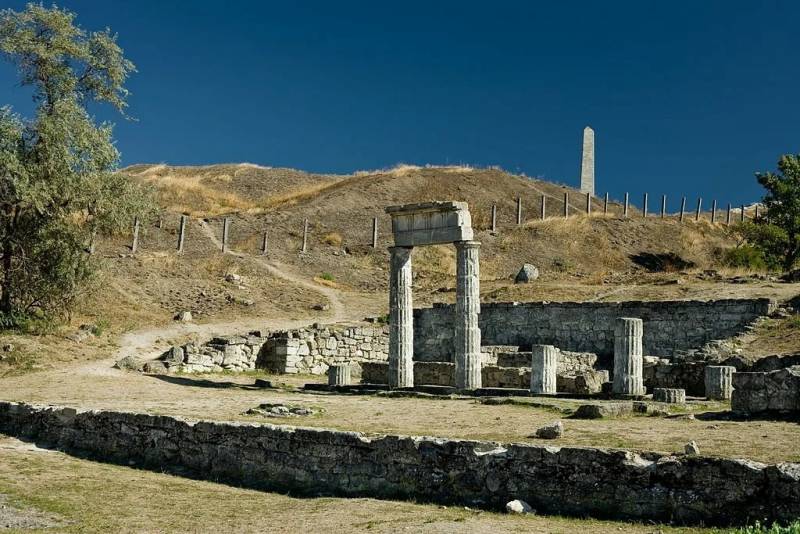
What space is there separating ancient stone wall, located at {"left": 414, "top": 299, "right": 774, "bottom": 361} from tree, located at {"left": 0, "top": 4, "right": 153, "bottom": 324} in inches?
506

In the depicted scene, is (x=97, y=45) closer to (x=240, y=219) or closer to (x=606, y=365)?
(x=606, y=365)

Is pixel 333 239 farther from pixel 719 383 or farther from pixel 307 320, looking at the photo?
pixel 719 383

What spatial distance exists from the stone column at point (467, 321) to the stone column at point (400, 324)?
172 centimetres

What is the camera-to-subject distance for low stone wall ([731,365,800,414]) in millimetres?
14883

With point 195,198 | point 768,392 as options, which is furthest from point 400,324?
point 195,198

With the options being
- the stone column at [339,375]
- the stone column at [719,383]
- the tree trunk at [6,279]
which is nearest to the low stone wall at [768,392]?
the stone column at [719,383]

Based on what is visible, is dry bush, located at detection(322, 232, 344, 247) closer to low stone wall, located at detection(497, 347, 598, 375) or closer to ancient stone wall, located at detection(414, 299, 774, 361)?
ancient stone wall, located at detection(414, 299, 774, 361)

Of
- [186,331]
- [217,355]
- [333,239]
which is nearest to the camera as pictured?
[217,355]

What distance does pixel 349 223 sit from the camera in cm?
6172

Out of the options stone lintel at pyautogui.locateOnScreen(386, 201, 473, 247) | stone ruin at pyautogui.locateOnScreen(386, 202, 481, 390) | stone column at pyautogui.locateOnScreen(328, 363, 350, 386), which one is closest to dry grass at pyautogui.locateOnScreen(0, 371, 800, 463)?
stone column at pyautogui.locateOnScreen(328, 363, 350, 386)

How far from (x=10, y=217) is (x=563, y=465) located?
24.1 m

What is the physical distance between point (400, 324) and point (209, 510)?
1455 cm

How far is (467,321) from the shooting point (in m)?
24.9

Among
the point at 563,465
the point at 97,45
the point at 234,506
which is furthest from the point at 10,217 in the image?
the point at 563,465
